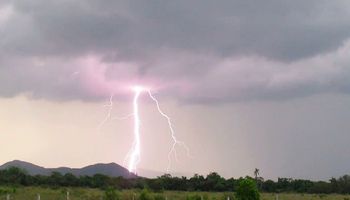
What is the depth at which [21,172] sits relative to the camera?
75.5 metres

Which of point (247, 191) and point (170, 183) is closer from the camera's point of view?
point (247, 191)

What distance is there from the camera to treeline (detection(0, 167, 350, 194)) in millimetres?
72062

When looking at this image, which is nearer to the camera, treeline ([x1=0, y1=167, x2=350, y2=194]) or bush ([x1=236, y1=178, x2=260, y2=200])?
bush ([x1=236, y1=178, x2=260, y2=200])

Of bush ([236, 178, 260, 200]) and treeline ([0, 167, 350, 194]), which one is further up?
treeline ([0, 167, 350, 194])

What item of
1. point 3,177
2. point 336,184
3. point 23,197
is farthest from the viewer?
point 336,184

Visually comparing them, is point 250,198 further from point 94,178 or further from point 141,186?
point 94,178

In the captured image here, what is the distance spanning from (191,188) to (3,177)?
25.7 meters

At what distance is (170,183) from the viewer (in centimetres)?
7838

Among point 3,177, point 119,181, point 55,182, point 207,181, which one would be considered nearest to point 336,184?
point 207,181

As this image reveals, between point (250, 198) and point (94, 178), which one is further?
point (94, 178)

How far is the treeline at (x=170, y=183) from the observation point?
72.1m

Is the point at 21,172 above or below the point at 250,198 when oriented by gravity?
above

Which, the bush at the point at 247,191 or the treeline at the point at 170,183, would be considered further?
the treeline at the point at 170,183

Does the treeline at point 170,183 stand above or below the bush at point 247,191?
above
